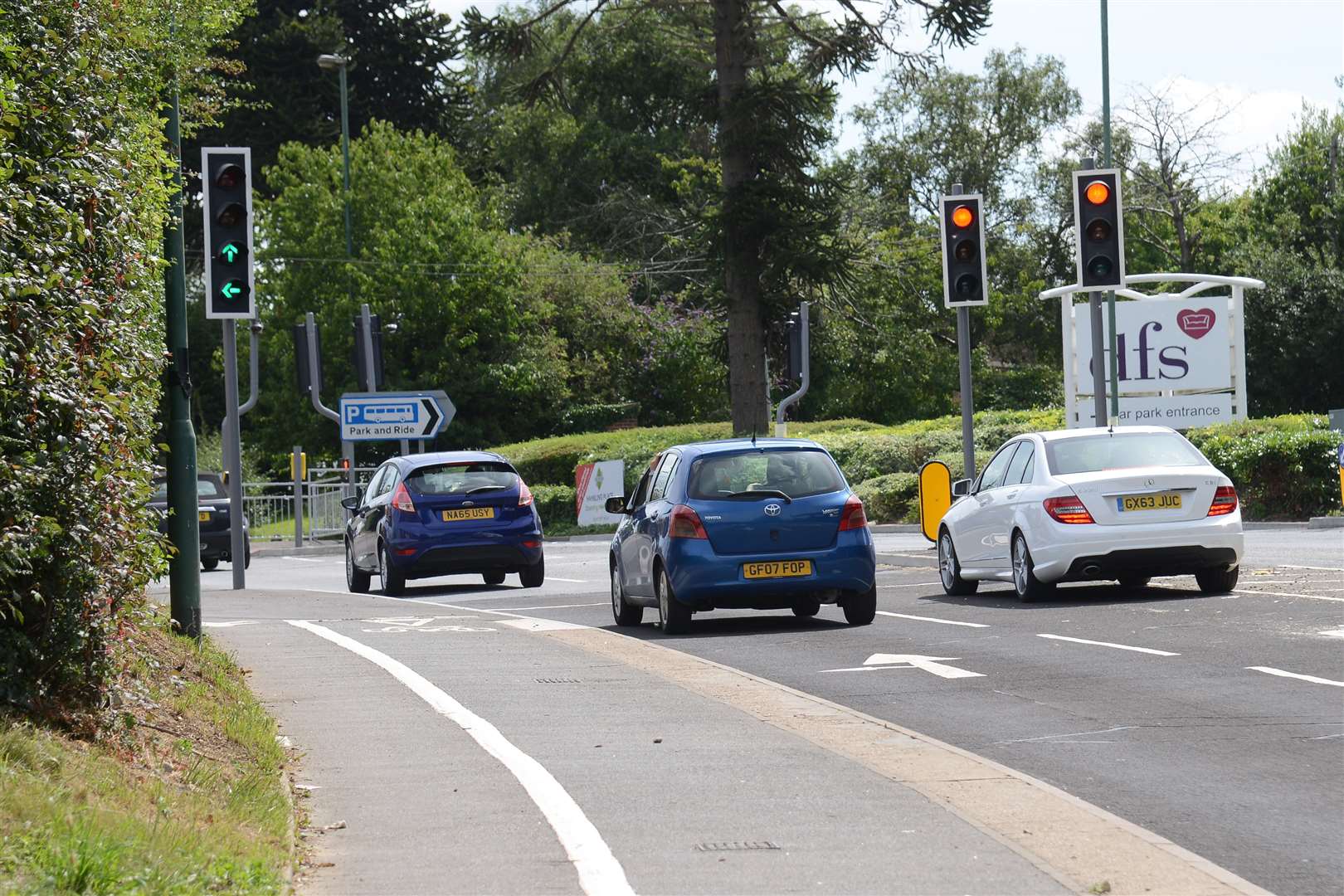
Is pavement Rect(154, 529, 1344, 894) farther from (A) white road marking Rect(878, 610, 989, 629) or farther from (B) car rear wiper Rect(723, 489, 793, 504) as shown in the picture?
(B) car rear wiper Rect(723, 489, 793, 504)

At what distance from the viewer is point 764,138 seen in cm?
3353

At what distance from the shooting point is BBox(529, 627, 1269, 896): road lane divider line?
6.29 m

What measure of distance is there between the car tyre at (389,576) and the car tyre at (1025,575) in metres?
8.83

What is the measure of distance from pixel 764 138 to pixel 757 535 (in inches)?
754

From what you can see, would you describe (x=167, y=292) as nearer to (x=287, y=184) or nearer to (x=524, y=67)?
(x=287, y=184)

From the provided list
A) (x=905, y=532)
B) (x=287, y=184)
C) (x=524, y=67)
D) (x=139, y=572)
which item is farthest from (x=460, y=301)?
(x=139, y=572)

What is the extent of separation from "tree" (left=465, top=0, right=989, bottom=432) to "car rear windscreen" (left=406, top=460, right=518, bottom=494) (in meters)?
10.5

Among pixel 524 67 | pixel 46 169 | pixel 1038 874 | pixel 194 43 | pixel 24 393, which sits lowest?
pixel 1038 874

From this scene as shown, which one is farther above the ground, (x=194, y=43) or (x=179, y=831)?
(x=194, y=43)

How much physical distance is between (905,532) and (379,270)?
1050 inches

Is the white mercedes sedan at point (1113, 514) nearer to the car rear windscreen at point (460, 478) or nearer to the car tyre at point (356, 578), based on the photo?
the car rear windscreen at point (460, 478)

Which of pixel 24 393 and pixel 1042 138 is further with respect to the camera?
pixel 1042 138

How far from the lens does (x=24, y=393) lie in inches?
273

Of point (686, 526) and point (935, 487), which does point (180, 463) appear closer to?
point (686, 526)
